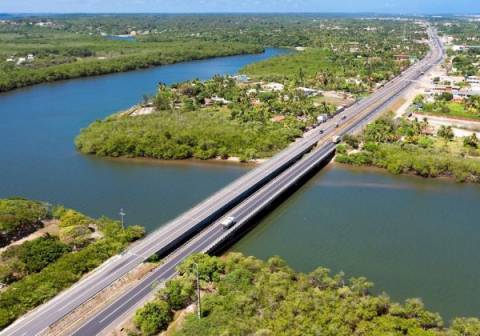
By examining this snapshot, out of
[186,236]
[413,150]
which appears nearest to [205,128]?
[413,150]

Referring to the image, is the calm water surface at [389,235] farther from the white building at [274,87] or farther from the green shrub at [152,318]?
the white building at [274,87]

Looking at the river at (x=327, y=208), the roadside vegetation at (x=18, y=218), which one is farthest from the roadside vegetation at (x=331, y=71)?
the roadside vegetation at (x=18, y=218)

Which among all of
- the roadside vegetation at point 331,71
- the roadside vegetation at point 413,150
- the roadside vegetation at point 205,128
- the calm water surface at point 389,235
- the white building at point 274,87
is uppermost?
the roadside vegetation at point 331,71

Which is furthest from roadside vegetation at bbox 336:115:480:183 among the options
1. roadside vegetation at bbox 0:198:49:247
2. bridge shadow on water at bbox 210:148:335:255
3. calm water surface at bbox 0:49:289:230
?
roadside vegetation at bbox 0:198:49:247

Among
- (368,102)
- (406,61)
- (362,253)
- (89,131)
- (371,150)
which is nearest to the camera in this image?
(362,253)

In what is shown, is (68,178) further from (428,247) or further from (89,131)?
(428,247)

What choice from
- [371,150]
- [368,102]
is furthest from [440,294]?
[368,102]

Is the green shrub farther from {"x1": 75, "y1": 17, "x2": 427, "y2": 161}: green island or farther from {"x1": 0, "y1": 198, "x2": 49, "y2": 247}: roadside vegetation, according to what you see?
{"x1": 75, "y1": 17, "x2": 427, "y2": 161}: green island
